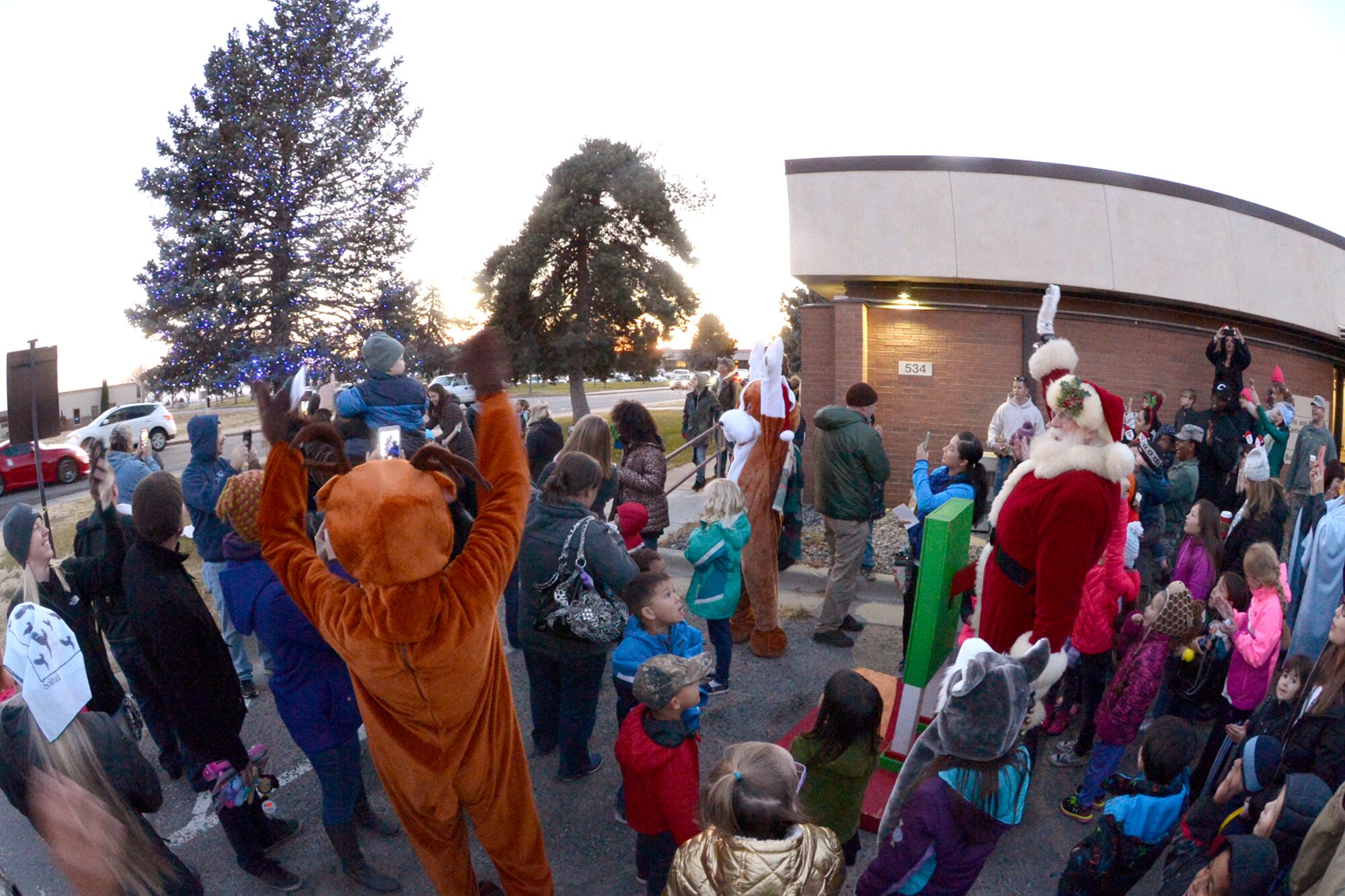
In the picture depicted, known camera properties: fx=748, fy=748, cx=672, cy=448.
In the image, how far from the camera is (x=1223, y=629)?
383 cm

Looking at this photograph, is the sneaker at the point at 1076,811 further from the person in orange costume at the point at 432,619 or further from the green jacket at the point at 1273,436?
→ the green jacket at the point at 1273,436

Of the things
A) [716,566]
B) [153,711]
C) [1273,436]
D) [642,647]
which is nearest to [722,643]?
[716,566]

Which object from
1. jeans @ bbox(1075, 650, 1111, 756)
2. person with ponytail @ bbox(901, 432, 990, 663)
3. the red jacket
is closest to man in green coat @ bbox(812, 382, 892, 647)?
person with ponytail @ bbox(901, 432, 990, 663)

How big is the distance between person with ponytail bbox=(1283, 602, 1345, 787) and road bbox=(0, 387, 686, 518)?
274 inches

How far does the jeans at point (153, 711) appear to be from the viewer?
162 inches

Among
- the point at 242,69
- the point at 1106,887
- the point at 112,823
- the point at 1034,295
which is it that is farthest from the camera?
the point at 242,69

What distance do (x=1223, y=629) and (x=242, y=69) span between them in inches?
716

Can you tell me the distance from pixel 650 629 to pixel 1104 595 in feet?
7.31

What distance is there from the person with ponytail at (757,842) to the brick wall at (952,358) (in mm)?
8533

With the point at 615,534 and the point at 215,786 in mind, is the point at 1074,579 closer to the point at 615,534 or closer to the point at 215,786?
the point at 615,534

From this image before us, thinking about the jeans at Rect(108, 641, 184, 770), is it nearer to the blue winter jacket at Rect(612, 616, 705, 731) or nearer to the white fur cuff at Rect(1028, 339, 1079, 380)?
the blue winter jacket at Rect(612, 616, 705, 731)

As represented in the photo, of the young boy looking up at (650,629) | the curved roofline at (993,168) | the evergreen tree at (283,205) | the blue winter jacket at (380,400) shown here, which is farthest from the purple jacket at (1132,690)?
the evergreen tree at (283,205)

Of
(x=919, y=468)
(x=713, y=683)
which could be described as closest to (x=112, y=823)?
(x=713, y=683)

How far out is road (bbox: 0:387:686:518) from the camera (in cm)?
1531
